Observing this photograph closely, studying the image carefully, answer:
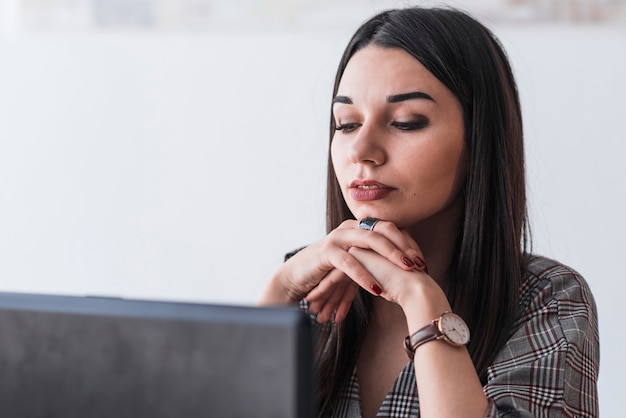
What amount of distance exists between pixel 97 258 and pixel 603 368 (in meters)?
1.63

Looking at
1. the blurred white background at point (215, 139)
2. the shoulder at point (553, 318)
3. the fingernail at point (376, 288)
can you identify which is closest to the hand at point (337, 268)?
the fingernail at point (376, 288)

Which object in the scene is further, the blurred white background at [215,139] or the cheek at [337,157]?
the blurred white background at [215,139]

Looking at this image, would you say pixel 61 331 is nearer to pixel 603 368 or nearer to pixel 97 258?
pixel 603 368

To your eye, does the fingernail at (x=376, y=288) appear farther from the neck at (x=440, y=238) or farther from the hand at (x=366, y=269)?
the neck at (x=440, y=238)

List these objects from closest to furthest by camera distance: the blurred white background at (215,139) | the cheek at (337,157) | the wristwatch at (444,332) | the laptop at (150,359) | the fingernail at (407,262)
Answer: the laptop at (150,359) → the wristwatch at (444,332) → the fingernail at (407,262) → the cheek at (337,157) → the blurred white background at (215,139)

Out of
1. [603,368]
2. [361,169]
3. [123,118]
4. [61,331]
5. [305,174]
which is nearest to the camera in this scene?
[61,331]

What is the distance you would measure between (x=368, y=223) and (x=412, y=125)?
17cm

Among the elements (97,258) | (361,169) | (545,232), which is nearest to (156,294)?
(97,258)

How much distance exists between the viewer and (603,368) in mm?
2264

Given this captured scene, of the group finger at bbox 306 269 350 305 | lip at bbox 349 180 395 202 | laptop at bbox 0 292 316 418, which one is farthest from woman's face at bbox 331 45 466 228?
laptop at bbox 0 292 316 418

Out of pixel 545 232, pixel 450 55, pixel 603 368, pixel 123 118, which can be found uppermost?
pixel 450 55

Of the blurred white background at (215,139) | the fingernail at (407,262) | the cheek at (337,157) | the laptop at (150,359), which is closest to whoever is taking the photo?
the laptop at (150,359)

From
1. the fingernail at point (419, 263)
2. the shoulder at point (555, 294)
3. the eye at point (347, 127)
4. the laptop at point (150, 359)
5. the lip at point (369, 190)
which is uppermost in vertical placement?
the eye at point (347, 127)

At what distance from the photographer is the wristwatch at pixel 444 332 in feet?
3.81
